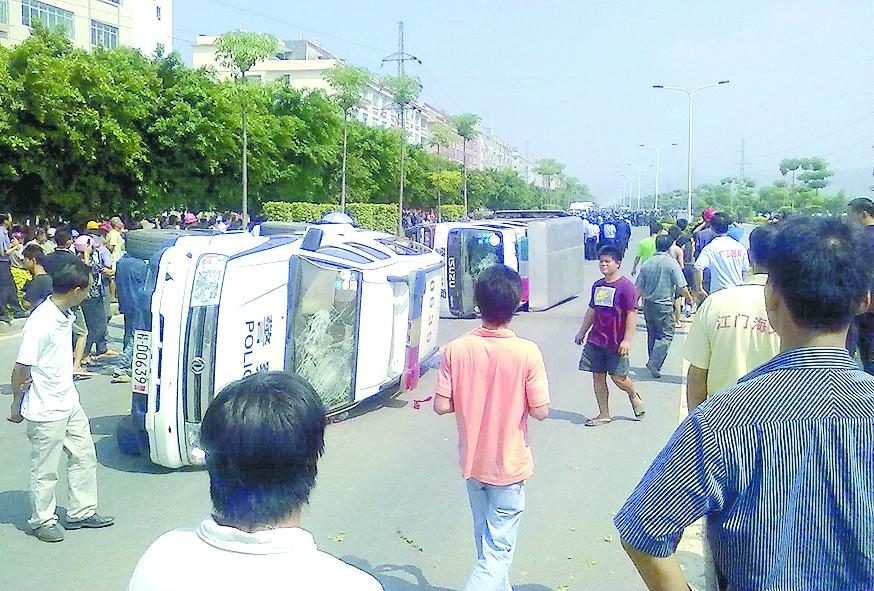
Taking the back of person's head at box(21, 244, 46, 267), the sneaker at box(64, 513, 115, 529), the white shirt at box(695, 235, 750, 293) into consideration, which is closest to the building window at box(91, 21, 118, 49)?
the back of person's head at box(21, 244, 46, 267)

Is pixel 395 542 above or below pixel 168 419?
below

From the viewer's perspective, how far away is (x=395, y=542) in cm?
573

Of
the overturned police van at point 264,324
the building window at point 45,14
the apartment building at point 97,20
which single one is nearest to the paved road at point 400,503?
the overturned police van at point 264,324

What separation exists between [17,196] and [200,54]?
76643 mm

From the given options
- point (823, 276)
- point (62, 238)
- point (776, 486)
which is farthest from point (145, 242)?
point (776, 486)

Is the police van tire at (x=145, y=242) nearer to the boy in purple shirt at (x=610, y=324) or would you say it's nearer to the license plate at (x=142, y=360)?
the license plate at (x=142, y=360)

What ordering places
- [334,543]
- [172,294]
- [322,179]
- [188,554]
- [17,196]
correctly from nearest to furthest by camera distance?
[188,554]
[334,543]
[172,294]
[17,196]
[322,179]

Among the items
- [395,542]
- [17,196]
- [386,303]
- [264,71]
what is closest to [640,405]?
[386,303]

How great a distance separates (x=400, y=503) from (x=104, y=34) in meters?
49.6

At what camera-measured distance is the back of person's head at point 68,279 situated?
570 cm

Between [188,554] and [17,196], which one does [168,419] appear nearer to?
[188,554]

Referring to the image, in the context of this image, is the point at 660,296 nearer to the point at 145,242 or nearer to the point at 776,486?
the point at 145,242

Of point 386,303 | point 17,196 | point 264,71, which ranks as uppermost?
point 264,71

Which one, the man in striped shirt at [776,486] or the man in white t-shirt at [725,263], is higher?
the man in white t-shirt at [725,263]
